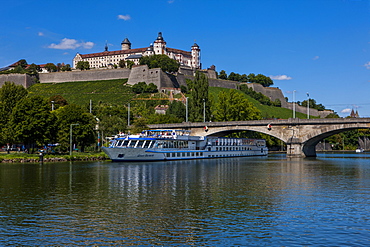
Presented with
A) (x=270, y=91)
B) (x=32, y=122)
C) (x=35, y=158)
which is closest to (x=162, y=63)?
(x=270, y=91)

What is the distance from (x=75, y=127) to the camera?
242 feet

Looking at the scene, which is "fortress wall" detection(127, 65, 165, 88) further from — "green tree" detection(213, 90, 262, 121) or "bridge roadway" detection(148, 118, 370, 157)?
"bridge roadway" detection(148, 118, 370, 157)

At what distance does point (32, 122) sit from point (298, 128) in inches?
1683

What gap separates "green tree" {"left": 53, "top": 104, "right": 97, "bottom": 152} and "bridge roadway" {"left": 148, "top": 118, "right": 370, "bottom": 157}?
2119 cm

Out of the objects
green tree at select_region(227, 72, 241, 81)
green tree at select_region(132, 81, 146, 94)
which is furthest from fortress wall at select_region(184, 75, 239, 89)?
green tree at select_region(132, 81, 146, 94)

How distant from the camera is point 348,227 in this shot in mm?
19719

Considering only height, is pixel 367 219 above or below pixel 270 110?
below

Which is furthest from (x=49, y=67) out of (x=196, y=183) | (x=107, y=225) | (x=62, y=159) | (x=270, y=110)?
(x=107, y=225)

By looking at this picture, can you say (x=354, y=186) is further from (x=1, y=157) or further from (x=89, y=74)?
(x=89, y=74)

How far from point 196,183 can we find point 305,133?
46.8 meters

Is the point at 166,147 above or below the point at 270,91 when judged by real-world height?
below

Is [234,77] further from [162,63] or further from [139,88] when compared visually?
[139,88]

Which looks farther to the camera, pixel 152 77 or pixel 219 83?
pixel 219 83

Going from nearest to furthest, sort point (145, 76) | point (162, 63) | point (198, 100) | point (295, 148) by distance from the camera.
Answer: point (295, 148) → point (198, 100) → point (145, 76) → point (162, 63)
